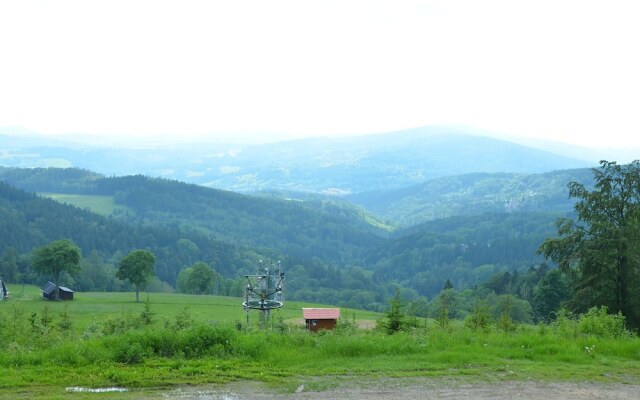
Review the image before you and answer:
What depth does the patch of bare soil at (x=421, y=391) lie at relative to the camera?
11.9m

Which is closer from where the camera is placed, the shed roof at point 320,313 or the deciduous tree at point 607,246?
the deciduous tree at point 607,246

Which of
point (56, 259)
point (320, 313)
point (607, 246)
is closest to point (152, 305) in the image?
point (56, 259)

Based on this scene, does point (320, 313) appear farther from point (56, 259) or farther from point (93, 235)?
point (93, 235)

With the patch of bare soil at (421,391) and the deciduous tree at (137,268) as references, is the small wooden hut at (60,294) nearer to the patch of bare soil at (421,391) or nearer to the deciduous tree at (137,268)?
the deciduous tree at (137,268)

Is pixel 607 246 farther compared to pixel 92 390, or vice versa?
pixel 607 246

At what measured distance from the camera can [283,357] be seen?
47.3 feet

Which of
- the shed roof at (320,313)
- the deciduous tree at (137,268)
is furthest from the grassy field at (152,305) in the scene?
the shed roof at (320,313)

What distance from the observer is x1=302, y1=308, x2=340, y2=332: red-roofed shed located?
35394 mm

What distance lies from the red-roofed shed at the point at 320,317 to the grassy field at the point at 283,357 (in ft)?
60.2

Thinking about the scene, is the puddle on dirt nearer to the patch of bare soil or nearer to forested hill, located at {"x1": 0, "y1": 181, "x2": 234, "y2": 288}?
the patch of bare soil

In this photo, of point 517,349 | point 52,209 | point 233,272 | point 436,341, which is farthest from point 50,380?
point 52,209

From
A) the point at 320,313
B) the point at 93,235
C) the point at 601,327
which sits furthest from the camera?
the point at 93,235

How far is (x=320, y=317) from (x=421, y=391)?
2401 cm

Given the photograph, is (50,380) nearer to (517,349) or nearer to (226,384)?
(226,384)
